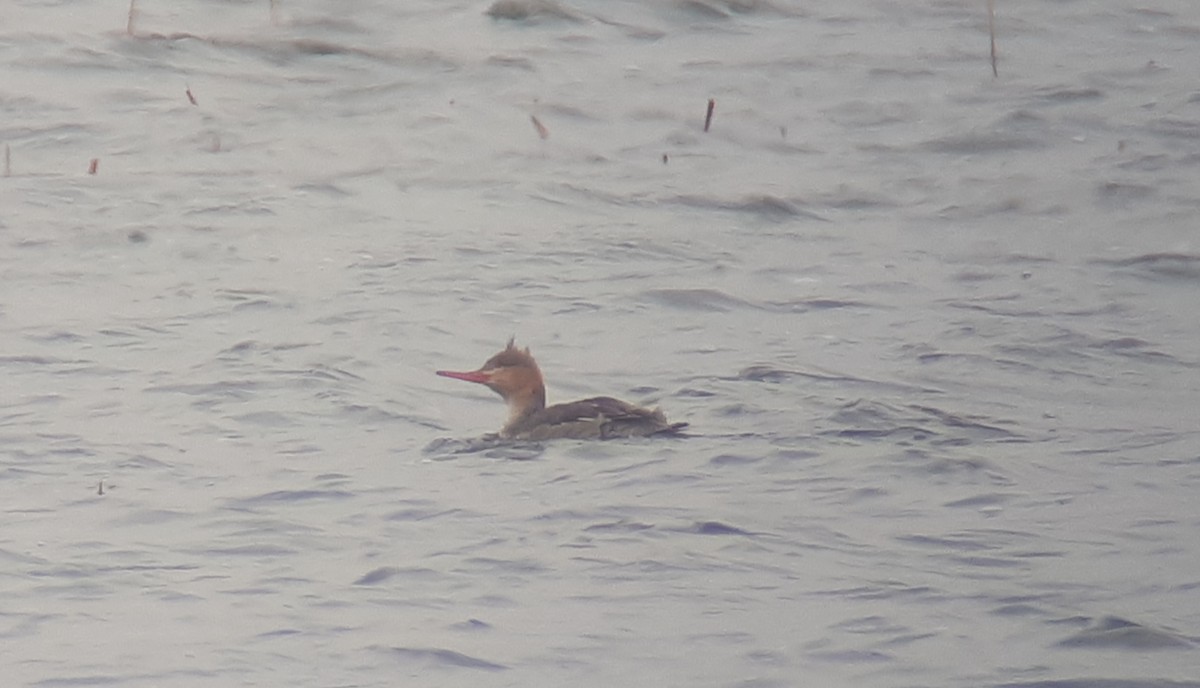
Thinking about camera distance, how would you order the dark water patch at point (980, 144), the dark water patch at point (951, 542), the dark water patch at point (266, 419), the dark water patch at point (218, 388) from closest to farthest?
the dark water patch at point (951, 542) < the dark water patch at point (266, 419) < the dark water patch at point (218, 388) < the dark water patch at point (980, 144)

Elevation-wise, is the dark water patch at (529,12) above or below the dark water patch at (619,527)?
below

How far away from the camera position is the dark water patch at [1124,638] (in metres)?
6.81

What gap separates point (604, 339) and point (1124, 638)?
4687mm

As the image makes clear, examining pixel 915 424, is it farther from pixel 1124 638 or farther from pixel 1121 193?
pixel 1121 193

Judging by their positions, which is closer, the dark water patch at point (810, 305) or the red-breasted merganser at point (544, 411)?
the red-breasted merganser at point (544, 411)

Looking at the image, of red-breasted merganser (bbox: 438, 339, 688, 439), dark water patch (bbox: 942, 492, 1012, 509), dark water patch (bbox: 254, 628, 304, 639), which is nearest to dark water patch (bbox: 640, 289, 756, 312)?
red-breasted merganser (bbox: 438, 339, 688, 439)

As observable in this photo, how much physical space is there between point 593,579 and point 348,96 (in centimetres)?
937

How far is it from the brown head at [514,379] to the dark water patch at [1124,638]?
3.36 m

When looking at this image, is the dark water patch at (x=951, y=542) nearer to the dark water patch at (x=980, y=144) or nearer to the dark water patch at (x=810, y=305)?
the dark water patch at (x=810, y=305)

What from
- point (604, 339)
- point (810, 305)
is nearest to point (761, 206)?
point (810, 305)

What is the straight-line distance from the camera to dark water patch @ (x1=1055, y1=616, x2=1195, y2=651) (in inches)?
268

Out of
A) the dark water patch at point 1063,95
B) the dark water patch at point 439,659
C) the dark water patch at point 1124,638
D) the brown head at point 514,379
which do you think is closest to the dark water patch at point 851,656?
the dark water patch at point 1124,638

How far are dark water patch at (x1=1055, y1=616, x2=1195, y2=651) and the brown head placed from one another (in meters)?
3.36

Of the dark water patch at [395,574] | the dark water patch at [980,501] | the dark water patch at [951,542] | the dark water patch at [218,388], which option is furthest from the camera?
the dark water patch at [218,388]
